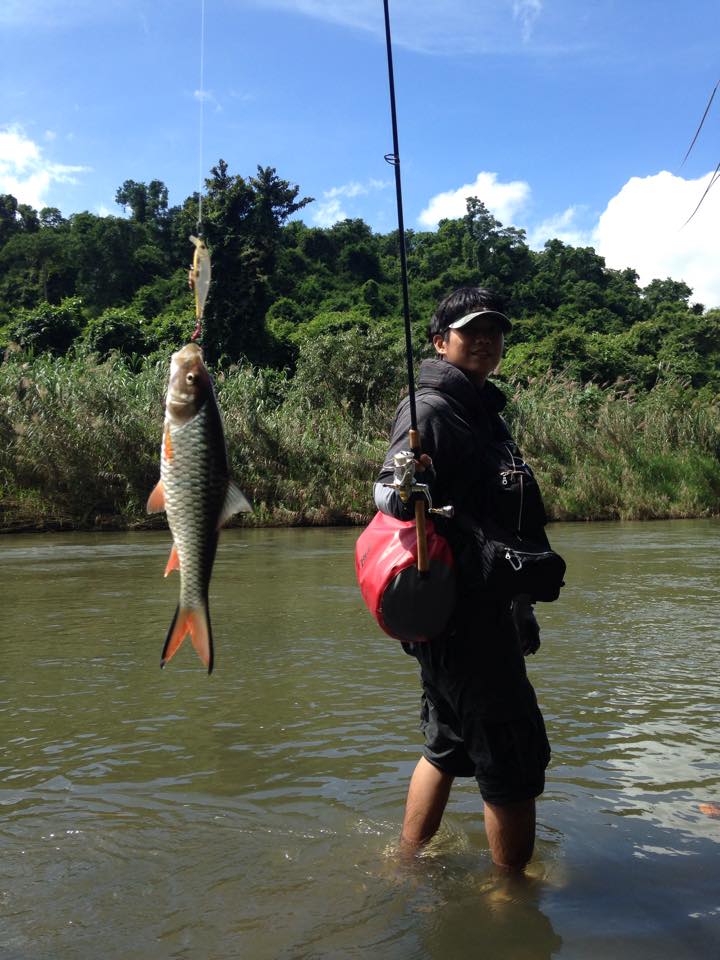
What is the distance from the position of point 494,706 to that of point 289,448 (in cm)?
1678

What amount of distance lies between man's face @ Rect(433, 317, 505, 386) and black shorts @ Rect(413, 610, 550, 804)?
31.3 inches

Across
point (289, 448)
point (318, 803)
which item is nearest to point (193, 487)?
point (318, 803)

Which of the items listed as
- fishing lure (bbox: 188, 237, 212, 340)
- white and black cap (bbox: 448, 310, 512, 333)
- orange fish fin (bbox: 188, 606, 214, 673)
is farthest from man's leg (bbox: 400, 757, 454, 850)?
fishing lure (bbox: 188, 237, 212, 340)

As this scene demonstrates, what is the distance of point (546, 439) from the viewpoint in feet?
69.0

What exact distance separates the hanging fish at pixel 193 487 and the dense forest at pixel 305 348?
54.3 inches

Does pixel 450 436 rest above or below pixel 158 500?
above

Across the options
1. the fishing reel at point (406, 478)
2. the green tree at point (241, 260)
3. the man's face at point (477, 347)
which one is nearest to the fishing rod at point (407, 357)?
the fishing reel at point (406, 478)

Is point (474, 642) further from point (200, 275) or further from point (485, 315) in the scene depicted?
point (200, 275)

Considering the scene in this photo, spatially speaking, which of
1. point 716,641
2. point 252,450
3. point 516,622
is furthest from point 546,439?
point 516,622

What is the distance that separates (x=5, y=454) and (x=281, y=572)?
7.66m

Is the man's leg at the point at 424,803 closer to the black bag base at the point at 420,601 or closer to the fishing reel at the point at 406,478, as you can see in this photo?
the black bag base at the point at 420,601

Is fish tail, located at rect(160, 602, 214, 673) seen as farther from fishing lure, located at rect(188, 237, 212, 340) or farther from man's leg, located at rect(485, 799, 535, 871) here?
man's leg, located at rect(485, 799, 535, 871)

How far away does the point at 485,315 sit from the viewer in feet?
9.86

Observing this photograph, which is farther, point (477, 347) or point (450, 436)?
point (477, 347)
